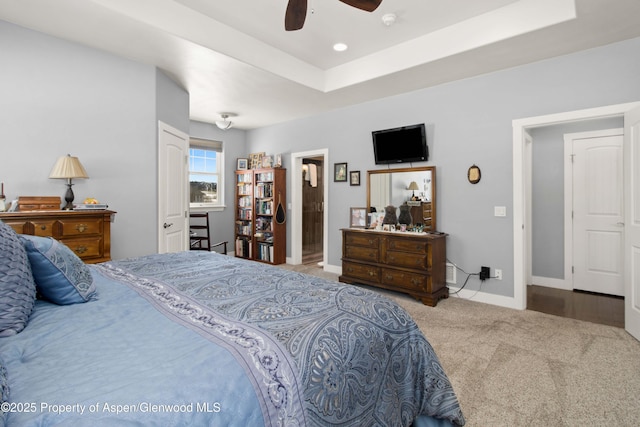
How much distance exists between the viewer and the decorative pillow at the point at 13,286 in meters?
0.96

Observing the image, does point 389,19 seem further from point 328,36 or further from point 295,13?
point 295,13

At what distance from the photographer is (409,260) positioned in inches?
151

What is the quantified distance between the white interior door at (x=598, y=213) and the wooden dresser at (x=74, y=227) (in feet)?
17.9

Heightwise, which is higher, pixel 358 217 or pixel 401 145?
pixel 401 145

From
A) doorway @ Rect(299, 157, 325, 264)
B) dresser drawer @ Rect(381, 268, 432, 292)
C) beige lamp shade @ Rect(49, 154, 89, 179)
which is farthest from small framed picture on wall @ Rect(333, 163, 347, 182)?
beige lamp shade @ Rect(49, 154, 89, 179)

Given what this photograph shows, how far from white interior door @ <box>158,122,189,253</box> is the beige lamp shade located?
0.89 m

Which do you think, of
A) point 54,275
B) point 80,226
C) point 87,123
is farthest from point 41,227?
point 54,275

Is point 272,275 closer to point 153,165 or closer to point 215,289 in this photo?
point 215,289

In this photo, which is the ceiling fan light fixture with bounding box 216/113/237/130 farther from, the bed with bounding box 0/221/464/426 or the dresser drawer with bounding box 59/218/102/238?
the bed with bounding box 0/221/464/426

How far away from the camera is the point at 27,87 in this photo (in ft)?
9.15

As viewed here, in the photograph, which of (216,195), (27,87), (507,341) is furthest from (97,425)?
(216,195)

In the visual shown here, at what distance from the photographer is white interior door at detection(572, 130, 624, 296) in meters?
4.04

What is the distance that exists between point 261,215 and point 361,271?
2570mm

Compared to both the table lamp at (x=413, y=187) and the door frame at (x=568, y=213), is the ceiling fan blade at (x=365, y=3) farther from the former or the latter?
the door frame at (x=568, y=213)
